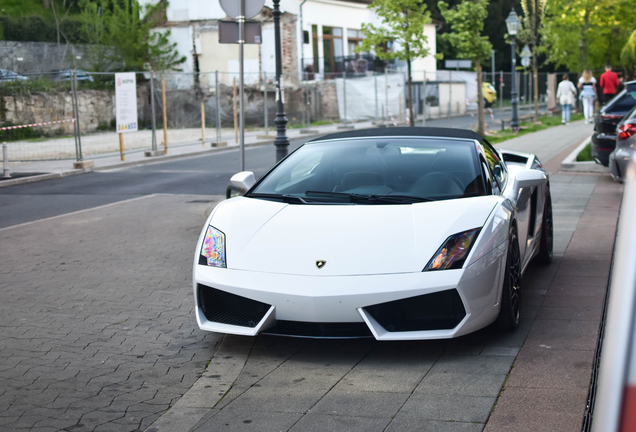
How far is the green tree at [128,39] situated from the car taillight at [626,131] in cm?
3151

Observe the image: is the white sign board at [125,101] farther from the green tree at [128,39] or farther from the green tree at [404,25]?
the green tree at [128,39]

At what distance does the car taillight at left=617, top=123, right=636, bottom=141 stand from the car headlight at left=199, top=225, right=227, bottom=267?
290 inches

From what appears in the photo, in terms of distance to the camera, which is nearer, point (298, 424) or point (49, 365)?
point (298, 424)

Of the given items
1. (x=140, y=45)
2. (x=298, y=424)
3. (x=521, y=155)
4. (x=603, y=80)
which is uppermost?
(x=140, y=45)

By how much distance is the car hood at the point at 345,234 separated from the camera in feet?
14.1

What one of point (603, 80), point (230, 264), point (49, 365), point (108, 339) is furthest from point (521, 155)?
point (603, 80)

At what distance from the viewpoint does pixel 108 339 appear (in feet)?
16.3

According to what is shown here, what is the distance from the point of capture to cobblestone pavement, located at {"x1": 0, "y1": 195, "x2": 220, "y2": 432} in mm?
3842

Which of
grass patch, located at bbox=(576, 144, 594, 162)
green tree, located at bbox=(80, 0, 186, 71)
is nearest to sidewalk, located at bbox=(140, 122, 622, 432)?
grass patch, located at bbox=(576, 144, 594, 162)

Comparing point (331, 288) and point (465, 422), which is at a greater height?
point (331, 288)

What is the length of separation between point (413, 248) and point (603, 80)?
22.8 metres

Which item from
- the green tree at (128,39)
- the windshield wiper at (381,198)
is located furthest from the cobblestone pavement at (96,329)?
the green tree at (128,39)

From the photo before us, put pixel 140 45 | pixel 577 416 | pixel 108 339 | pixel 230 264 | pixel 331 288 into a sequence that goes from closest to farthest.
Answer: pixel 577 416 → pixel 331 288 → pixel 230 264 → pixel 108 339 → pixel 140 45

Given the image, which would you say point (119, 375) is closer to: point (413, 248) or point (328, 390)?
point (328, 390)
